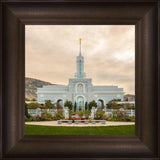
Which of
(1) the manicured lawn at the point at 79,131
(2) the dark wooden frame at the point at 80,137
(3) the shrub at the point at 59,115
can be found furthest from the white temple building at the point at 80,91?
(2) the dark wooden frame at the point at 80,137

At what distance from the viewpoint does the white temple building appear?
15.7 m

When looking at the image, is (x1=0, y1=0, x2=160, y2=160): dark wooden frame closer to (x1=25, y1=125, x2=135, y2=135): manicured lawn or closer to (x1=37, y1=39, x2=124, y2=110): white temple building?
(x1=25, y1=125, x2=135, y2=135): manicured lawn

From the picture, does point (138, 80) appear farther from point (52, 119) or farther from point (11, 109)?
point (52, 119)

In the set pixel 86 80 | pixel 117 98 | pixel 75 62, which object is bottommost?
pixel 117 98

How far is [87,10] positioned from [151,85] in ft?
1.95

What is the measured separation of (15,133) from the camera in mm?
985

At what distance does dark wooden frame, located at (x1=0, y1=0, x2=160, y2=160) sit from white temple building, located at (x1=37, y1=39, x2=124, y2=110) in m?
14.6

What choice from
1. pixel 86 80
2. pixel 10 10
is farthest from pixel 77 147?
pixel 86 80

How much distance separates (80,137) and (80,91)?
49.4 ft

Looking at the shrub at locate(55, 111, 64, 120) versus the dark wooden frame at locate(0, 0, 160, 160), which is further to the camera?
the shrub at locate(55, 111, 64, 120)

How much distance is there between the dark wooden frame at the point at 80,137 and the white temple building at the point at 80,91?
48.0 feet

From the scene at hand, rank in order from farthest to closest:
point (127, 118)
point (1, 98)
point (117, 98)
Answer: point (117, 98) < point (127, 118) < point (1, 98)

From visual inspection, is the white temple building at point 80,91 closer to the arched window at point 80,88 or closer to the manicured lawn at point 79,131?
the arched window at point 80,88

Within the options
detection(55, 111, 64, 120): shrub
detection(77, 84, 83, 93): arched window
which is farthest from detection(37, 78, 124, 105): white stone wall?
detection(55, 111, 64, 120): shrub
